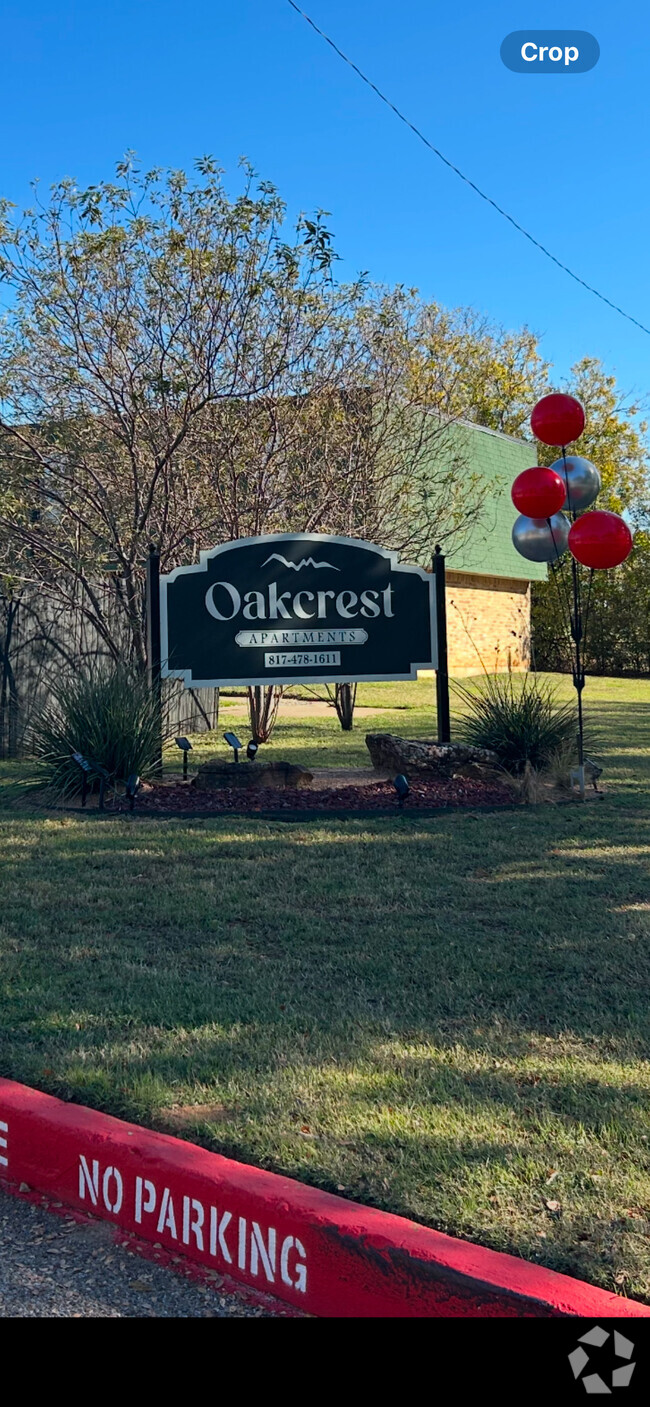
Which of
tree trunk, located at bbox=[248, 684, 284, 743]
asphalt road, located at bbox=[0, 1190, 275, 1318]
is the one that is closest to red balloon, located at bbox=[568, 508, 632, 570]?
tree trunk, located at bbox=[248, 684, 284, 743]

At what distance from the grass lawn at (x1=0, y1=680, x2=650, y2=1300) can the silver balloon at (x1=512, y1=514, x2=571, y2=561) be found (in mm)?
3155

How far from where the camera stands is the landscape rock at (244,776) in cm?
1017

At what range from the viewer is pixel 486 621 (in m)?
33.5

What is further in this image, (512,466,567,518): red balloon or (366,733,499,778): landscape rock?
(366,733,499,778): landscape rock

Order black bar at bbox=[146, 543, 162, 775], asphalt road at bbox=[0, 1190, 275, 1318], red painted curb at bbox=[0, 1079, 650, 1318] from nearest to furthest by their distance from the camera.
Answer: red painted curb at bbox=[0, 1079, 650, 1318] < asphalt road at bbox=[0, 1190, 275, 1318] < black bar at bbox=[146, 543, 162, 775]

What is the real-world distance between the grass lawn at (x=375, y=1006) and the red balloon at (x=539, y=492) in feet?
9.42

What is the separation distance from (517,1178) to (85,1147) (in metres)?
1.24

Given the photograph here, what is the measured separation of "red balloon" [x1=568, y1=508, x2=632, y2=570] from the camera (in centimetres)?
960

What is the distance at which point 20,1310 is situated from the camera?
2992 mm

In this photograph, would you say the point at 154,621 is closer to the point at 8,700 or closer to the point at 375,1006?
the point at 8,700

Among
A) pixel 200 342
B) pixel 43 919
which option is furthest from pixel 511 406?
pixel 43 919

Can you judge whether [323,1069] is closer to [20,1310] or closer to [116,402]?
[20,1310]

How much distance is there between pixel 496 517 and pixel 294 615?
2228 cm
